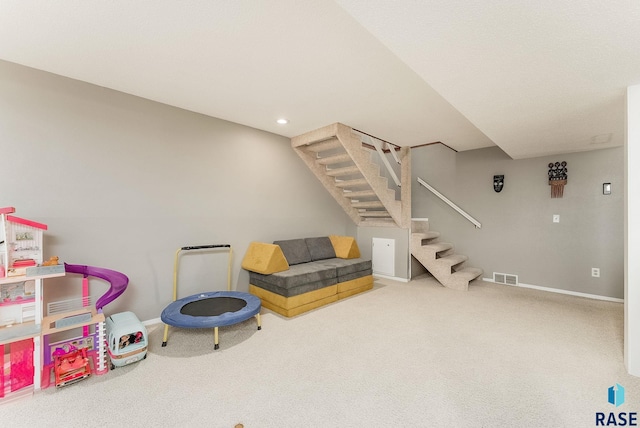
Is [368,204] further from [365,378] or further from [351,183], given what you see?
[365,378]

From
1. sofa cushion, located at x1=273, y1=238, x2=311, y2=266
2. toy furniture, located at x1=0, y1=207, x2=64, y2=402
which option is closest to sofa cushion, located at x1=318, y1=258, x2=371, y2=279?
sofa cushion, located at x1=273, y1=238, x2=311, y2=266

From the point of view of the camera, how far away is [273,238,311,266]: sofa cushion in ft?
13.2

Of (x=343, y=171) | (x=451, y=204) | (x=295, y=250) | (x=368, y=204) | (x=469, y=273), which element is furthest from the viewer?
(x=451, y=204)

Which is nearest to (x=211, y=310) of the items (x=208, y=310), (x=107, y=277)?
(x=208, y=310)

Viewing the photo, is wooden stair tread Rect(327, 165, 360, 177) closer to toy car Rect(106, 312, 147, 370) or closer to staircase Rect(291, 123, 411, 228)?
staircase Rect(291, 123, 411, 228)

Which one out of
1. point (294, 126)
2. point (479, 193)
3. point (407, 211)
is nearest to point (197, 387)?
point (294, 126)

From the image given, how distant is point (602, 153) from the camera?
3928 millimetres

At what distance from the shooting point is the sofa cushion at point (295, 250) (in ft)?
13.2

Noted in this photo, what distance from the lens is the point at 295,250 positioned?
4.15 m

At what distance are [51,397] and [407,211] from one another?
4613 millimetres

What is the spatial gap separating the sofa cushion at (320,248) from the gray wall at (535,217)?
2.38m

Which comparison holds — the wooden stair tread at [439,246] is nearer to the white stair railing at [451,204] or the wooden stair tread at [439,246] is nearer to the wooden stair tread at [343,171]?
the white stair railing at [451,204]

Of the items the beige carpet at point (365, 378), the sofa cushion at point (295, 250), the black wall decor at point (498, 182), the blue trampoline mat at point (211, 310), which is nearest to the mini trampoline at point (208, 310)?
the blue trampoline mat at point (211, 310)

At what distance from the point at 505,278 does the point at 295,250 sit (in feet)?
11.8
